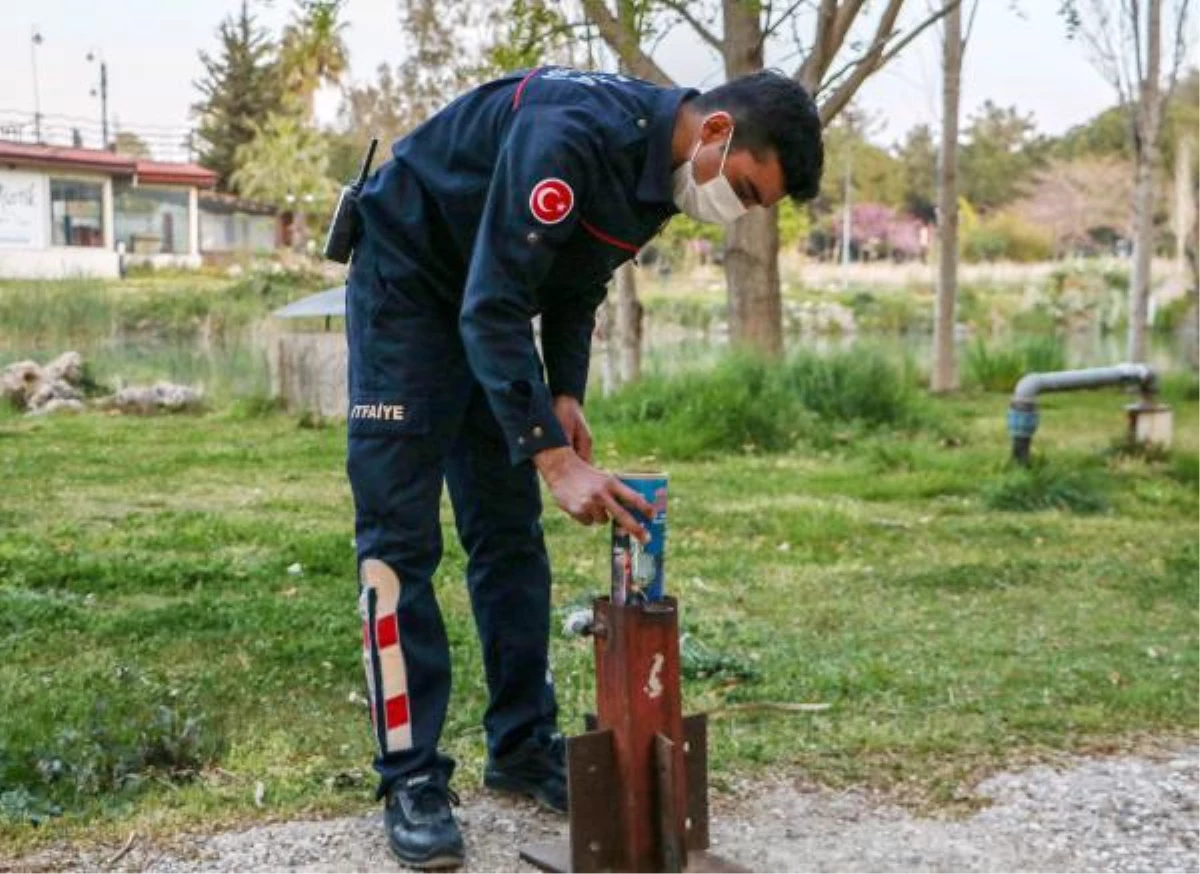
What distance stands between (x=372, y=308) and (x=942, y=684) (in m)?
2.35

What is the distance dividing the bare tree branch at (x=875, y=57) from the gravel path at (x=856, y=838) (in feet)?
29.8

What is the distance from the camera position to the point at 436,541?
3.48 metres

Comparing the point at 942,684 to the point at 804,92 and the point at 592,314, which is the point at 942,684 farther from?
the point at 804,92

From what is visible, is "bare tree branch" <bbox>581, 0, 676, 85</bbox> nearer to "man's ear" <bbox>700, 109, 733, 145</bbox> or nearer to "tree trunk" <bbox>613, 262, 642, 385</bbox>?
"tree trunk" <bbox>613, 262, 642, 385</bbox>

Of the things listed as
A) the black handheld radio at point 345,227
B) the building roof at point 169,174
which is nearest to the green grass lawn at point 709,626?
the black handheld radio at point 345,227

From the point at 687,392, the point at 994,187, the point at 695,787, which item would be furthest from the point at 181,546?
the point at 994,187

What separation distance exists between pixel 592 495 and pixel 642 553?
0.16 meters

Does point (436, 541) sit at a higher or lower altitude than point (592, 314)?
lower

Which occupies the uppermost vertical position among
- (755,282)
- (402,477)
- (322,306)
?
(755,282)

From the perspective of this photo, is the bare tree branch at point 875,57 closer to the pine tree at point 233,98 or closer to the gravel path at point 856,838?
the gravel path at point 856,838

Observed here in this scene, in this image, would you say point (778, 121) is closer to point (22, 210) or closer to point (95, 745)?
point (95, 745)

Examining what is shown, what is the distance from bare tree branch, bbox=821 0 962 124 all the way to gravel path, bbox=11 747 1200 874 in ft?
29.8

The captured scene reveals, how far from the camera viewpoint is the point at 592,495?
118 inches

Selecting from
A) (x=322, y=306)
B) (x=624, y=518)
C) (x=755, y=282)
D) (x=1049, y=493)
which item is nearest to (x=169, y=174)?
(x=755, y=282)
